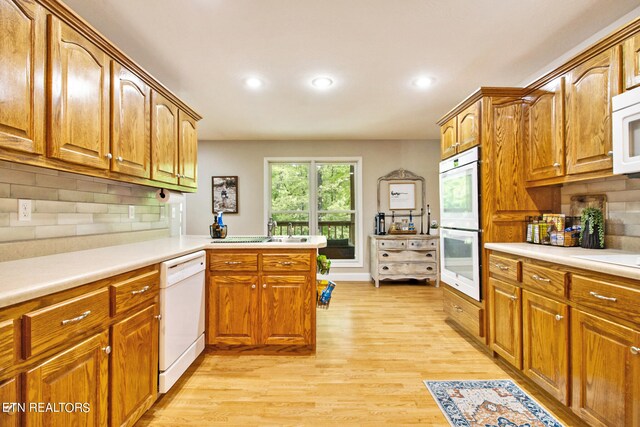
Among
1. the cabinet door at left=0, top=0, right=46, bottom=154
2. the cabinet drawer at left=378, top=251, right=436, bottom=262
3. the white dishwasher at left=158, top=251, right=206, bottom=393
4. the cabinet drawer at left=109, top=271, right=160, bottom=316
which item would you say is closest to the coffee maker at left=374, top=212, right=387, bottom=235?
the cabinet drawer at left=378, top=251, right=436, bottom=262

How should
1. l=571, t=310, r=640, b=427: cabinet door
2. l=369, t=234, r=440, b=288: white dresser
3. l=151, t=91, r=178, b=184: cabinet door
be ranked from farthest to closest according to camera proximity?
1. l=369, t=234, r=440, b=288: white dresser
2. l=151, t=91, r=178, b=184: cabinet door
3. l=571, t=310, r=640, b=427: cabinet door

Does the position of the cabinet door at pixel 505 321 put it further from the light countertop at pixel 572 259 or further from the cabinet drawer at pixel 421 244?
the cabinet drawer at pixel 421 244

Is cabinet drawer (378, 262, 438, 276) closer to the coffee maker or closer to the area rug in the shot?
the coffee maker

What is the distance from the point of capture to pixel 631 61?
1.64m

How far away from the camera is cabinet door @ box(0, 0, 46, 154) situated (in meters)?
1.19

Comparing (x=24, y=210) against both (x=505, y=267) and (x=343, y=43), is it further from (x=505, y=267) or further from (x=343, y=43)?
(x=505, y=267)

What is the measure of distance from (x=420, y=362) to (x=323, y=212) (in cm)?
334

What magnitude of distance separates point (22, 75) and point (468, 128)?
2881mm

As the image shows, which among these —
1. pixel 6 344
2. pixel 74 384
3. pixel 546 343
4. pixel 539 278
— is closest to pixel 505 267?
pixel 539 278

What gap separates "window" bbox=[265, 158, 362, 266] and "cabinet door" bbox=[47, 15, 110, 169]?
3618mm

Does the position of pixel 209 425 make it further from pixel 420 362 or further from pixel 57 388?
pixel 420 362

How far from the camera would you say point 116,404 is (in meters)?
1.39

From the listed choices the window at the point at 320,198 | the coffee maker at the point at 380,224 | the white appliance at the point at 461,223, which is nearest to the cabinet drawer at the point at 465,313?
the white appliance at the point at 461,223

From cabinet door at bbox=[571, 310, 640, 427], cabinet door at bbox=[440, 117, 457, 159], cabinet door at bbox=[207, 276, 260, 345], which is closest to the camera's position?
cabinet door at bbox=[571, 310, 640, 427]
